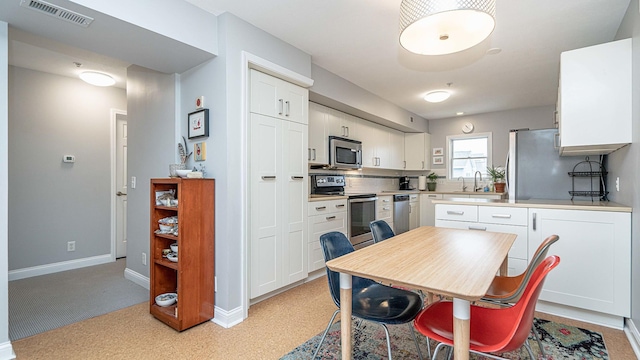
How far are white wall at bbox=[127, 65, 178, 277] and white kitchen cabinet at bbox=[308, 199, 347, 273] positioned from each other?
1.53 meters

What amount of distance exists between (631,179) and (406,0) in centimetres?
208

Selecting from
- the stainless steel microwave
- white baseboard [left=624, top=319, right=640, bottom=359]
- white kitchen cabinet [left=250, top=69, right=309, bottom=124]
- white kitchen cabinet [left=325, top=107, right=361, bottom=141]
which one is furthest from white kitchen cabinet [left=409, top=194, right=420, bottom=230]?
white baseboard [left=624, top=319, right=640, bottom=359]

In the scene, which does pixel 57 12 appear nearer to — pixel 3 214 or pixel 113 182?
pixel 3 214

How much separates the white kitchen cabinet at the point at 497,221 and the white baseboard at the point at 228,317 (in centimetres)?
203

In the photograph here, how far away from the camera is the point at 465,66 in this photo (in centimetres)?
352

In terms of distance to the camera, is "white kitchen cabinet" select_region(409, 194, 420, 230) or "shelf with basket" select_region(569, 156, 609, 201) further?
"white kitchen cabinet" select_region(409, 194, 420, 230)

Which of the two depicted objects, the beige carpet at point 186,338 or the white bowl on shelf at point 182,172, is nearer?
the beige carpet at point 186,338

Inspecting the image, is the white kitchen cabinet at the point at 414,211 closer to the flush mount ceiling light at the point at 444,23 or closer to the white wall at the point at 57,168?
the flush mount ceiling light at the point at 444,23

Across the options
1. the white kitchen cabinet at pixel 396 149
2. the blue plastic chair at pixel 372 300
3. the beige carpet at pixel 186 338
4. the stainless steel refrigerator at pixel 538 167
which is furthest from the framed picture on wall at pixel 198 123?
the white kitchen cabinet at pixel 396 149

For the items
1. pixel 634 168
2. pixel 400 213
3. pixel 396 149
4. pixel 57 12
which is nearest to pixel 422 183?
pixel 396 149

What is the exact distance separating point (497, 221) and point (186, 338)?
2.74 meters

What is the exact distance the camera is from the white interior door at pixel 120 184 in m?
4.41

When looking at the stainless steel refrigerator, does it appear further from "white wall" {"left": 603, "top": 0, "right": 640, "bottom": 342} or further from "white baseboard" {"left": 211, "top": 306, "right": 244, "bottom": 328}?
"white baseboard" {"left": 211, "top": 306, "right": 244, "bottom": 328}

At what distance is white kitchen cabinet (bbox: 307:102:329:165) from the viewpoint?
3.92m
